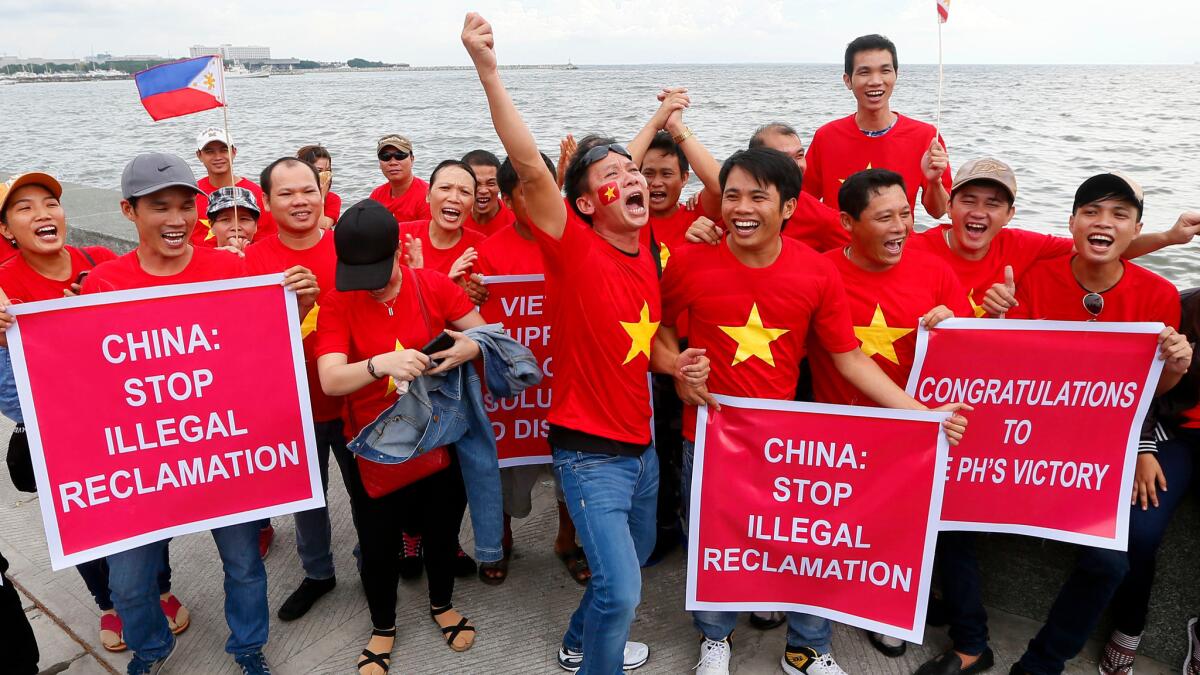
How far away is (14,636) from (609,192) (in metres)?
2.67

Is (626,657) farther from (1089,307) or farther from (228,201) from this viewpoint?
(228,201)

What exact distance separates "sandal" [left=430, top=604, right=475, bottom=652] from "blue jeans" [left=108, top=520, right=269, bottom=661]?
0.73 m

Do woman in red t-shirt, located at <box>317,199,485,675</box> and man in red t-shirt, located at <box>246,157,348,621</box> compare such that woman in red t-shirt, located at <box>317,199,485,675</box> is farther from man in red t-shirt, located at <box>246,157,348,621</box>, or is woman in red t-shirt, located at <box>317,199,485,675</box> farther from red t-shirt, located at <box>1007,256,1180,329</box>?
red t-shirt, located at <box>1007,256,1180,329</box>

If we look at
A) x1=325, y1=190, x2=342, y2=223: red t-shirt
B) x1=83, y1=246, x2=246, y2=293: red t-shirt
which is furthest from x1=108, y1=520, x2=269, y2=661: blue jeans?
x1=325, y1=190, x2=342, y2=223: red t-shirt

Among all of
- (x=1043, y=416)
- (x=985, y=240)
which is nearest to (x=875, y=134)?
(x=985, y=240)

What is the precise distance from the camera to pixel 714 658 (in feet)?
10.7

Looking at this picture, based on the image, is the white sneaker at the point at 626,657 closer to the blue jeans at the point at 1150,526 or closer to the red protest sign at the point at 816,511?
the red protest sign at the point at 816,511

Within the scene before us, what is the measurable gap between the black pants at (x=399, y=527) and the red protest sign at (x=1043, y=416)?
6.74 ft

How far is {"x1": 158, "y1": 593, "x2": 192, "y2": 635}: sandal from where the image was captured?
361cm

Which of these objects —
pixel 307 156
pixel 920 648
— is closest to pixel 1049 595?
pixel 920 648

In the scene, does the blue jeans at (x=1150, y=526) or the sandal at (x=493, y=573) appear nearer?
the blue jeans at (x=1150, y=526)

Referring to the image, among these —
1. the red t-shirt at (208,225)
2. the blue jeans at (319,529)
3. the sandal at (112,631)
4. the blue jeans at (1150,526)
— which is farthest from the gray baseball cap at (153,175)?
the blue jeans at (1150,526)

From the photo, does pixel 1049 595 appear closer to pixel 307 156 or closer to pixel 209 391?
pixel 209 391

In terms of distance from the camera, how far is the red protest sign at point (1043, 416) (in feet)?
10.3
